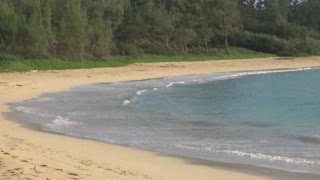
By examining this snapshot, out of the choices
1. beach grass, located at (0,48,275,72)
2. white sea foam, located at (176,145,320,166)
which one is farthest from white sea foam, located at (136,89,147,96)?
white sea foam, located at (176,145,320,166)

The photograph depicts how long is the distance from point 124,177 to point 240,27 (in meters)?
73.6

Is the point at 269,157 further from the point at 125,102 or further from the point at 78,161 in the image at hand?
the point at 125,102

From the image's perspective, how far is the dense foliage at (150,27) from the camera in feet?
171

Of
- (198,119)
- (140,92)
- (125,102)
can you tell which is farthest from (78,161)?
(140,92)

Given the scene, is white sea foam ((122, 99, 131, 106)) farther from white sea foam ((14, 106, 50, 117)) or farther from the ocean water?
white sea foam ((14, 106, 50, 117))

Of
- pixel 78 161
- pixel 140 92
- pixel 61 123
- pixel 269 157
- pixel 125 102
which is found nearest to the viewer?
pixel 78 161

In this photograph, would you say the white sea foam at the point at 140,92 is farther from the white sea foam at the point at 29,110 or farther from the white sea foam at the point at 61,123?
the white sea foam at the point at 61,123

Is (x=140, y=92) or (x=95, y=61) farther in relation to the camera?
(x=95, y=61)

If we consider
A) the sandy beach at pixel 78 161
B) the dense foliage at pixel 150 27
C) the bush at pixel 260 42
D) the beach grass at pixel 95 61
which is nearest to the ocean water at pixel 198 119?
the sandy beach at pixel 78 161

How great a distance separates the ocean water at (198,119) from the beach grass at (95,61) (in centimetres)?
1012

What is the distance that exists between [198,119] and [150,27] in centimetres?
Answer: 4667

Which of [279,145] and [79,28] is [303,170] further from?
[79,28]

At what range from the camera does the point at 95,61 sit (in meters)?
56.5

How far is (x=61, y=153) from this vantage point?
14570 mm
